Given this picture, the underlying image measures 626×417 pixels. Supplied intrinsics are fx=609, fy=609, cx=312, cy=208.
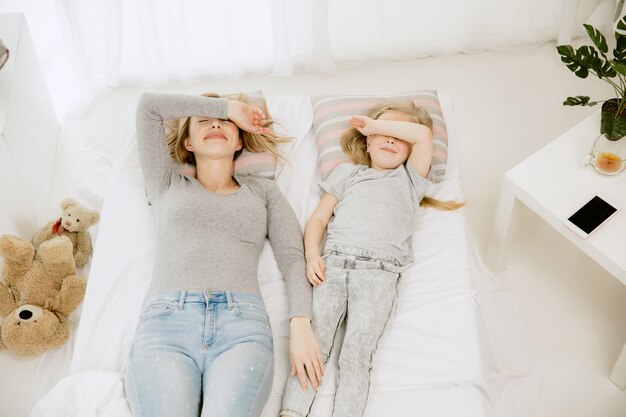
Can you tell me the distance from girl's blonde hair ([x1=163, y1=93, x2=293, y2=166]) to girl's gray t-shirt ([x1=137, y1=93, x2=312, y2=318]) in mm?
107

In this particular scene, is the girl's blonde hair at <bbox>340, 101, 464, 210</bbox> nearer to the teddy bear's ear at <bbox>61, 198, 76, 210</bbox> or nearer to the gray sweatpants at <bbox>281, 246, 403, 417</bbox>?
the gray sweatpants at <bbox>281, 246, 403, 417</bbox>

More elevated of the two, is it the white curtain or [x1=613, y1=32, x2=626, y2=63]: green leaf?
[x1=613, y1=32, x2=626, y2=63]: green leaf

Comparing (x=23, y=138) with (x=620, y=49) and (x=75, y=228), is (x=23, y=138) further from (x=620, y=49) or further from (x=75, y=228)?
(x=620, y=49)

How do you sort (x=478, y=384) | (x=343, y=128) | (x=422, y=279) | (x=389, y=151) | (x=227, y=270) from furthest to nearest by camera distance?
(x=343, y=128) < (x=389, y=151) < (x=422, y=279) < (x=227, y=270) < (x=478, y=384)

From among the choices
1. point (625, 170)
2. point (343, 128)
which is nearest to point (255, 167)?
point (343, 128)

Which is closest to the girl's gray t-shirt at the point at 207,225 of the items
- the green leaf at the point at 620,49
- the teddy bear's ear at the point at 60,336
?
the teddy bear's ear at the point at 60,336

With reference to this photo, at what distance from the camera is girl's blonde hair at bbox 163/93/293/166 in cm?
192

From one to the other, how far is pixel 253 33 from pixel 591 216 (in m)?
1.69

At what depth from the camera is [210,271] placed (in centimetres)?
164

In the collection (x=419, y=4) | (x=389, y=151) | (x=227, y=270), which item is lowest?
(x=227, y=270)

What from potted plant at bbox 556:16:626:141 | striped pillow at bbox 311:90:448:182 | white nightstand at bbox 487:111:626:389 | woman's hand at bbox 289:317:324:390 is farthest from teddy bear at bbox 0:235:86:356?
potted plant at bbox 556:16:626:141

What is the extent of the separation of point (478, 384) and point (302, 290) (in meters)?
0.52

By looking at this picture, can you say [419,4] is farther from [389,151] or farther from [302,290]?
[302,290]

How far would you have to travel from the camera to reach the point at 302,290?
168 cm
